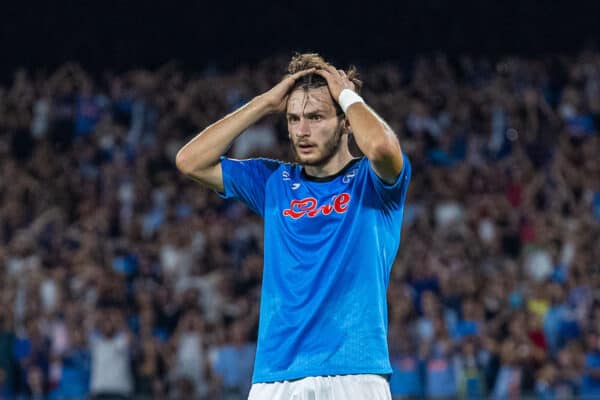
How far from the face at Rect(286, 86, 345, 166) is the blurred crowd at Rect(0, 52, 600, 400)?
7.36 metres

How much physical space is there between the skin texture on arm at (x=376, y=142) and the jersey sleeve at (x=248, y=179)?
581 millimetres

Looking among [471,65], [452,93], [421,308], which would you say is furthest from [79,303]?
[471,65]

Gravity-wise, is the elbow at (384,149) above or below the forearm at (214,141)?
below

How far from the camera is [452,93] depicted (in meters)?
17.0

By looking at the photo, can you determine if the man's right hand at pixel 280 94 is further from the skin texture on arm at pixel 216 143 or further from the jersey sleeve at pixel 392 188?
the jersey sleeve at pixel 392 188

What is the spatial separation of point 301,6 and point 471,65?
3633 millimetres

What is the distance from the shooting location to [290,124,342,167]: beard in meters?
4.71

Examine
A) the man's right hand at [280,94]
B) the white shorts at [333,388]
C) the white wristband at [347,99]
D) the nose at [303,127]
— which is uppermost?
the man's right hand at [280,94]

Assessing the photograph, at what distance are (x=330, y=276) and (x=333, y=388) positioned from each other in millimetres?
A: 433

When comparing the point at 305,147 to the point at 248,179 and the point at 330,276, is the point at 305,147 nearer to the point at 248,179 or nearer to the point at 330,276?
the point at 248,179

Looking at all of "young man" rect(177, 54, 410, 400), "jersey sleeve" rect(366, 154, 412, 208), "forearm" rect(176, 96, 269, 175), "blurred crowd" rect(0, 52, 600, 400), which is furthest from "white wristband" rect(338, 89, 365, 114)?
"blurred crowd" rect(0, 52, 600, 400)

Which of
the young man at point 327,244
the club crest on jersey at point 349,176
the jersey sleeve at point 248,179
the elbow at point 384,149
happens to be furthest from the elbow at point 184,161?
the elbow at point 384,149

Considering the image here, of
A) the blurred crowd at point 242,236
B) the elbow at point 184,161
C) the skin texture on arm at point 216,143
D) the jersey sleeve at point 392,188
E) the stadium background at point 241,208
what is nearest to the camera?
the jersey sleeve at point 392,188

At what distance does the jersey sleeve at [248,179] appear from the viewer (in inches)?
196
